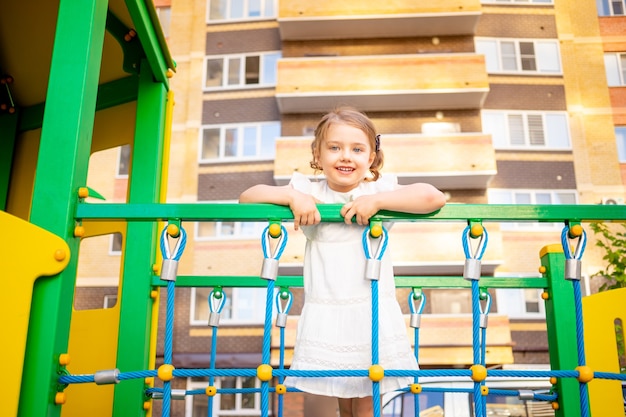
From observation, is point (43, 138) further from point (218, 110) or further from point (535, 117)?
point (535, 117)

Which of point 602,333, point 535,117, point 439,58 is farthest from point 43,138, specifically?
point 535,117

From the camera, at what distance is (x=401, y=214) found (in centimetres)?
158

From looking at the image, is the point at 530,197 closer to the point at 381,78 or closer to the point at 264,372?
the point at 381,78

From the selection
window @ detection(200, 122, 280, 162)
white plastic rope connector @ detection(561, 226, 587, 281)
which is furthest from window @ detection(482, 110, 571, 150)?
white plastic rope connector @ detection(561, 226, 587, 281)

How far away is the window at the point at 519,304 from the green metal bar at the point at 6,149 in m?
9.47

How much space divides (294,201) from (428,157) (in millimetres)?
9613

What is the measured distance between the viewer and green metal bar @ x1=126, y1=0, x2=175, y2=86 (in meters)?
2.37

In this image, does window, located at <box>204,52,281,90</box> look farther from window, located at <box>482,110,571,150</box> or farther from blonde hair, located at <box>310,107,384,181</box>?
blonde hair, located at <box>310,107,384,181</box>

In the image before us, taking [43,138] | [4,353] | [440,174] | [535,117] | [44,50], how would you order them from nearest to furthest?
[4,353]
[43,138]
[44,50]
[440,174]
[535,117]

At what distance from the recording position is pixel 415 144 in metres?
10.9

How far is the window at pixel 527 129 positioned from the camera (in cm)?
1173

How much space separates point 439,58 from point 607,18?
431 centimetres

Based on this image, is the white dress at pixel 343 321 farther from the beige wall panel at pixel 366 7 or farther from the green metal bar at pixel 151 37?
the beige wall panel at pixel 366 7

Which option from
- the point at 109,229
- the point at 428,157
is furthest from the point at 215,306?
the point at 428,157
